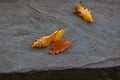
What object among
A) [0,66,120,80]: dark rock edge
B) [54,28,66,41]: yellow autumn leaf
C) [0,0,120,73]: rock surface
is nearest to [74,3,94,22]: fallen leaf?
[0,0,120,73]: rock surface

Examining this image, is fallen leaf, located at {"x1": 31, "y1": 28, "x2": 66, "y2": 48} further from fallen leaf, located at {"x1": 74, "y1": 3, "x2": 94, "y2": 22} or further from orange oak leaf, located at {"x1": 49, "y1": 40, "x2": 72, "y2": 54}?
fallen leaf, located at {"x1": 74, "y1": 3, "x2": 94, "y2": 22}

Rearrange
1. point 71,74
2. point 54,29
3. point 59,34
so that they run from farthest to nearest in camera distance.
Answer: point 54,29 → point 59,34 → point 71,74

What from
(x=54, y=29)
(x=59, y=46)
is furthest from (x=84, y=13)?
(x=59, y=46)

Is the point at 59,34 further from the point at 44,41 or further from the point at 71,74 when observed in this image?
the point at 71,74

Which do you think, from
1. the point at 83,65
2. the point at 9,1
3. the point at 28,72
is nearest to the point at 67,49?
the point at 83,65

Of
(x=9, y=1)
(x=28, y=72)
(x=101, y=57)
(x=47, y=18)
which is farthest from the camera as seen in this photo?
(x=9, y=1)

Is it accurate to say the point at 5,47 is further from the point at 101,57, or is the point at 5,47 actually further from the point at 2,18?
the point at 101,57

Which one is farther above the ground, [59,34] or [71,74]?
[59,34]
